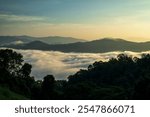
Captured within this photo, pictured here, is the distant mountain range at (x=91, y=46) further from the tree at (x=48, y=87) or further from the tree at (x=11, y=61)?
the tree at (x=11, y=61)

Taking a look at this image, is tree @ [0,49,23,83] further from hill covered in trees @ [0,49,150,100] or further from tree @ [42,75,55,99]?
tree @ [42,75,55,99]

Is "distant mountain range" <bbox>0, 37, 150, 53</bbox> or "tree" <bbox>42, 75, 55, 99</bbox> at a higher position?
"distant mountain range" <bbox>0, 37, 150, 53</bbox>

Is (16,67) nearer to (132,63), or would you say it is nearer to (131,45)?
(132,63)

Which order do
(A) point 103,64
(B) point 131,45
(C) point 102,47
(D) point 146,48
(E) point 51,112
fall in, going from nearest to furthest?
1. (E) point 51,112
2. (C) point 102,47
3. (A) point 103,64
4. (D) point 146,48
5. (B) point 131,45

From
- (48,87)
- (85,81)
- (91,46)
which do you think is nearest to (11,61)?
(48,87)

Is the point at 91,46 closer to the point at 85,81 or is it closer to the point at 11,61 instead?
the point at 85,81

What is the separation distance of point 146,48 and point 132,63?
716 inches

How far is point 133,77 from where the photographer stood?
7562 cm

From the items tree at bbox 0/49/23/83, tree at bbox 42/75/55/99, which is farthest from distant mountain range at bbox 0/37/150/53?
tree at bbox 0/49/23/83

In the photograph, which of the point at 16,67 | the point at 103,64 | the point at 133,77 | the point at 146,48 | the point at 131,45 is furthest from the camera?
the point at 131,45

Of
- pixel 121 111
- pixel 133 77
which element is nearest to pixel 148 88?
pixel 121 111

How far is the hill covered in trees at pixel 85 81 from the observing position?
34.9 m

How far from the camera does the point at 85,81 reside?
221ft

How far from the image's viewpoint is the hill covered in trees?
1375 inches
